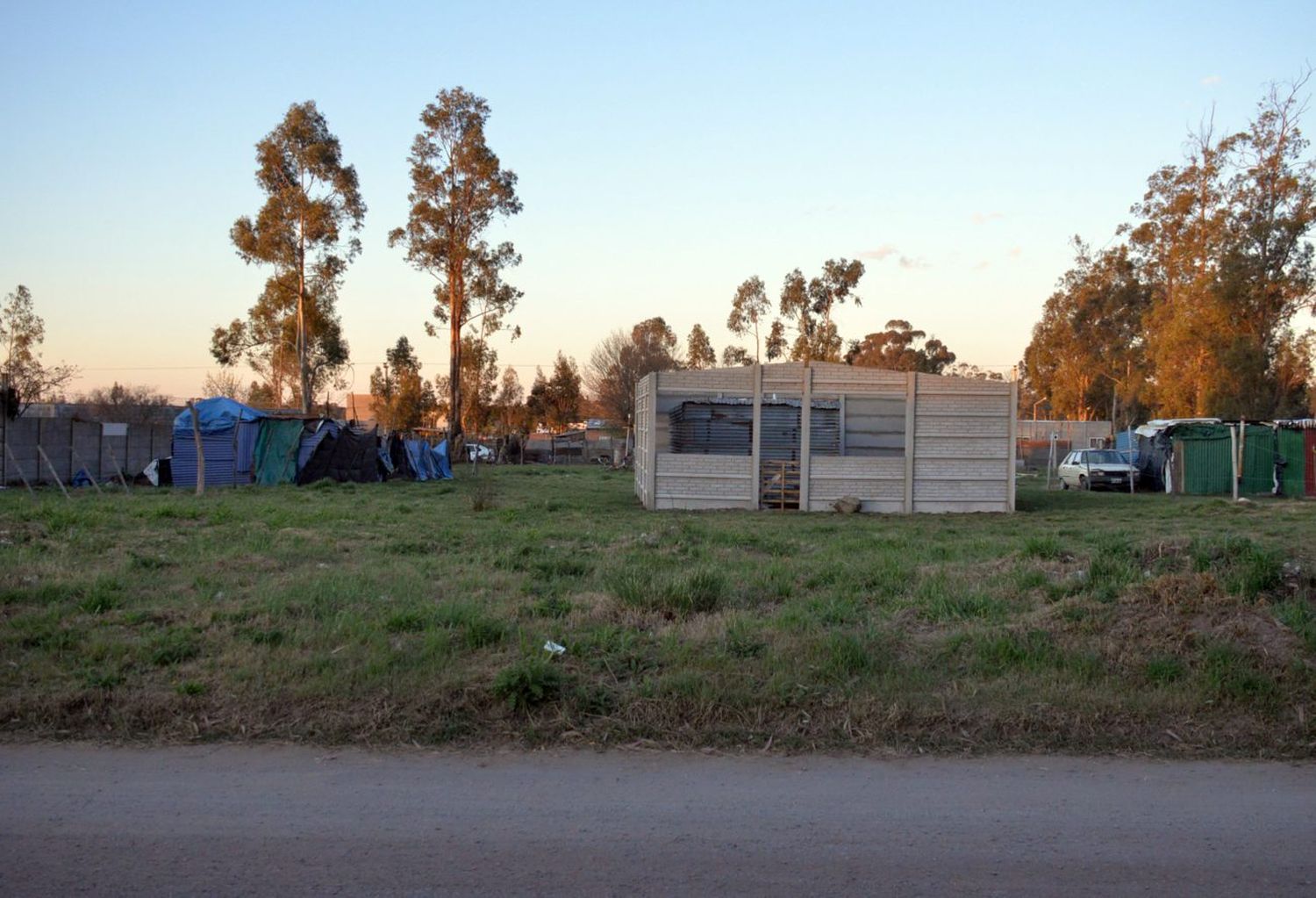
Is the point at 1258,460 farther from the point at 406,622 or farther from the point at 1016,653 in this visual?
the point at 406,622

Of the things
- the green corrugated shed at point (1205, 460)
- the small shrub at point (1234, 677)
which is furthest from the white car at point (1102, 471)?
the small shrub at point (1234, 677)

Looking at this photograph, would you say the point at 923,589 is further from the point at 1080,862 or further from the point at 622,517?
the point at 622,517

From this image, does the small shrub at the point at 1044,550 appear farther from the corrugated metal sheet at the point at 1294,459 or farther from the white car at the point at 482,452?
the white car at the point at 482,452

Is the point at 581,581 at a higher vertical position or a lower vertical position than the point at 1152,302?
lower

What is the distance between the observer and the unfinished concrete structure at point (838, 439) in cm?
2141

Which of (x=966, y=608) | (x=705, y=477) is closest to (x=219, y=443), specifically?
(x=705, y=477)

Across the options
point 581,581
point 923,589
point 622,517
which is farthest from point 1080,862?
point 622,517

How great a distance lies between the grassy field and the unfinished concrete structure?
31.9ft

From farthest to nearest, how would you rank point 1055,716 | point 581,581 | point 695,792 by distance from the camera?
point 581,581 < point 1055,716 < point 695,792

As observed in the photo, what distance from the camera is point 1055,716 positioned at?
235 inches

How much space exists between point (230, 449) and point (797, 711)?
2438 centimetres

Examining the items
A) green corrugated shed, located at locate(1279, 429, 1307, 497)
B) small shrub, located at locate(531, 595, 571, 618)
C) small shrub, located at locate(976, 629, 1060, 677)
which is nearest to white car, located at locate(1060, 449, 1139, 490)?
green corrugated shed, located at locate(1279, 429, 1307, 497)

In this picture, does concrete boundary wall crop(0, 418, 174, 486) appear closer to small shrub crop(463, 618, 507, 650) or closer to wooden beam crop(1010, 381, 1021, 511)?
small shrub crop(463, 618, 507, 650)

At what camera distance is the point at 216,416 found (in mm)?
27016
